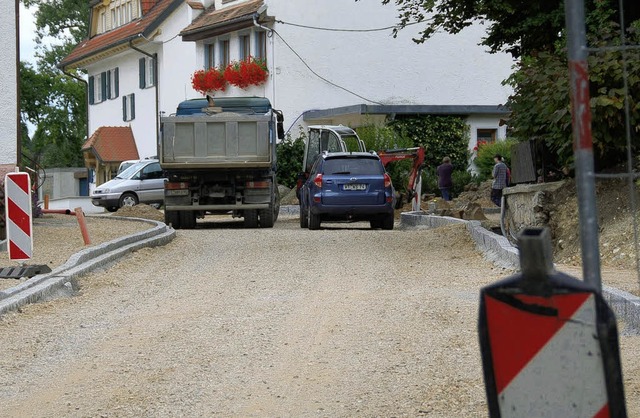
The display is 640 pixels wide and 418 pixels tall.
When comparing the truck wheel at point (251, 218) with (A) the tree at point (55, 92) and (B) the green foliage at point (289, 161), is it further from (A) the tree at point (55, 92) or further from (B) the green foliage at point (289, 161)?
(A) the tree at point (55, 92)

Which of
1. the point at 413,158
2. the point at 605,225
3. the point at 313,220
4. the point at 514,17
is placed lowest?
the point at 605,225

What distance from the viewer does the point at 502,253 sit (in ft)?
53.1

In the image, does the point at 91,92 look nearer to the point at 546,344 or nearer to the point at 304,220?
the point at 304,220

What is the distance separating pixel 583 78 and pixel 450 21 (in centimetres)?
1738

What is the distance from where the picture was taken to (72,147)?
87.4 m

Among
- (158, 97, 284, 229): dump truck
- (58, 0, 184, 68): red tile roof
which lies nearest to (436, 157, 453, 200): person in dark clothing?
(158, 97, 284, 229): dump truck

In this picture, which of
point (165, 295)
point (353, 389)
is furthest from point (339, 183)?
point (353, 389)

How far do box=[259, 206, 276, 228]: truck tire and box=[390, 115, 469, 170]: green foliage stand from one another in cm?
1600

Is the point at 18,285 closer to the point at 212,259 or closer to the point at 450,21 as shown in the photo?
the point at 212,259

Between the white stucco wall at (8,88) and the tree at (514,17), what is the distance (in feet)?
25.2

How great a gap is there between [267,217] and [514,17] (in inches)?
413

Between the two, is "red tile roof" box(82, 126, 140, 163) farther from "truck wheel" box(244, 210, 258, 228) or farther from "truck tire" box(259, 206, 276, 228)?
"truck tire" box(259, 206, 276, 228)

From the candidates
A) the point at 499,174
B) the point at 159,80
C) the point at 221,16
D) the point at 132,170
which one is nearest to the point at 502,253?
the point at 499,174

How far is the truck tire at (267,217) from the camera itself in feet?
96.2
